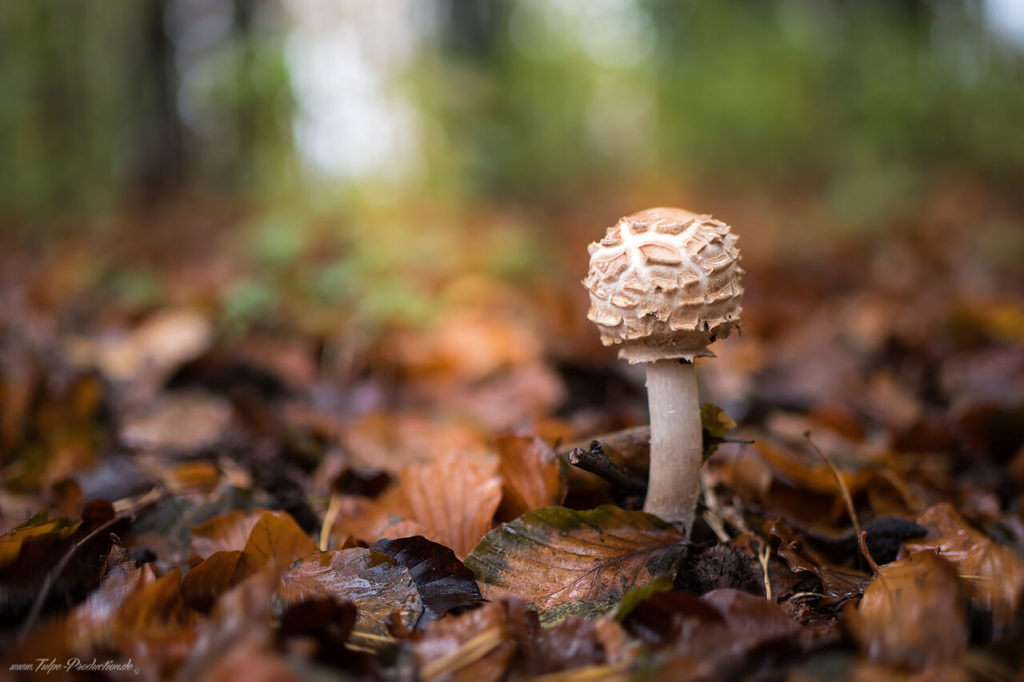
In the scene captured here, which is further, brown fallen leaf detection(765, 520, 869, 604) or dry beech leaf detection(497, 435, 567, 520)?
dry beech leaf detection(497, 435, 567, 520)

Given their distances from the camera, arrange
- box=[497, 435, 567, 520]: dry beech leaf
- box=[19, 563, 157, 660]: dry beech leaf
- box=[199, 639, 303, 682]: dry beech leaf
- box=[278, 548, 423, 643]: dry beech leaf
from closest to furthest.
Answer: box=[199, 639, 303, 682]: dry beech leaf
box=[19, 563, 157, 660]: dry beech leaf
box=[278, 548, 423, 643]: dry beech leaf
box=[497, 435, 567, 520]: dry beech leaf

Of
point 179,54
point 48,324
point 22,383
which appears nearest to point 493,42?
point 179,54

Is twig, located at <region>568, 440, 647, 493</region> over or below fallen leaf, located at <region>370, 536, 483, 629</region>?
over

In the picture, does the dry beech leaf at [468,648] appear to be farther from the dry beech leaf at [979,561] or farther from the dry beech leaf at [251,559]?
the dry beech leaf at [979,561]

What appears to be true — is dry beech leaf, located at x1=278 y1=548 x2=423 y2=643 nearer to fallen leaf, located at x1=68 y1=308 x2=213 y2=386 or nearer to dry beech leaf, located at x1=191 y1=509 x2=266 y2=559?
dry beech leaf, located at x1=191 y1=509 x2=266 y2=559

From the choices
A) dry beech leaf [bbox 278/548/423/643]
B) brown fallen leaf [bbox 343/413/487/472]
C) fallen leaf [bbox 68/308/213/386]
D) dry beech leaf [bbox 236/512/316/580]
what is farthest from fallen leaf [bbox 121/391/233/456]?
dry beech leaf [bbox 278/548/423/643]

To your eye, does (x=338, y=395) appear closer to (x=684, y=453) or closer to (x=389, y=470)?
(x=389, y=470)
